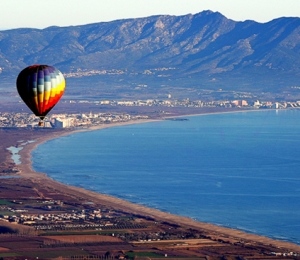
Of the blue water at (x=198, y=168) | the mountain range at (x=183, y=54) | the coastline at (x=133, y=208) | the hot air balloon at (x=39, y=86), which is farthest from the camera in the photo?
the mountain range at (x=183, y=54)

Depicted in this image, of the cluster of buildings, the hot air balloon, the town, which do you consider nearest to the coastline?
the hot air balloon

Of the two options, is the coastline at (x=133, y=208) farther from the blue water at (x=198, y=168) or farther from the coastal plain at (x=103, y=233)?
→ the blue water at (x=198, y=168)

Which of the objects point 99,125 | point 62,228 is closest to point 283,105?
point 99,125

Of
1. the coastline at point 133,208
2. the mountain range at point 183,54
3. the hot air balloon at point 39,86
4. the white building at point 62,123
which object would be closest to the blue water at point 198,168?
the coastline at point 133,208

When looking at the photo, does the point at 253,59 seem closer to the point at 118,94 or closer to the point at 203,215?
the point at 118,94

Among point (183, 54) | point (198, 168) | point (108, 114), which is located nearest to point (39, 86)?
point (198, 168)

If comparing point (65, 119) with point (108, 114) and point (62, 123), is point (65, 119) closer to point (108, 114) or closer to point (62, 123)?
point (62, 123)

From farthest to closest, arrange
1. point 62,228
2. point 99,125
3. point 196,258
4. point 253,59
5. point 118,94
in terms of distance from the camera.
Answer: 1. point 253,59
2. point 118,94
3. point 99,125
4. point 62,228
5. point 196,258
